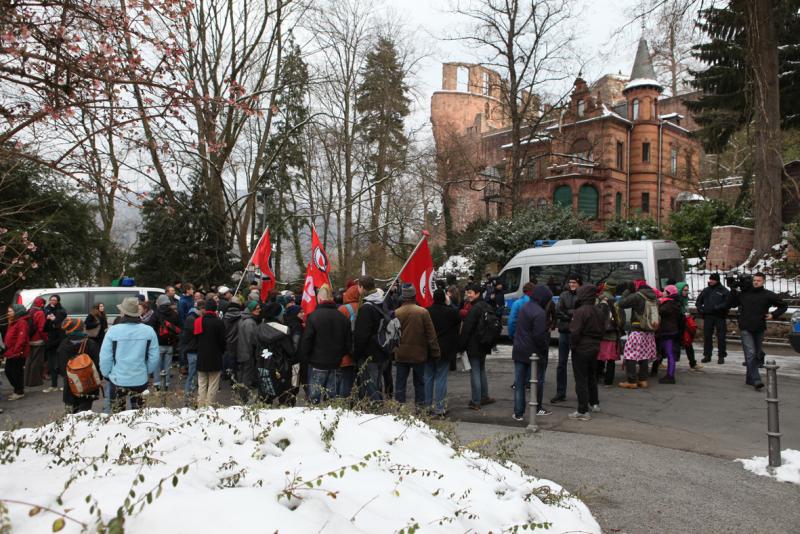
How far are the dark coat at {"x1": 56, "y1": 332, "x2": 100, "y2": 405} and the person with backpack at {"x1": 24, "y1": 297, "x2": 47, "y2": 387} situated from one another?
13.5 feet

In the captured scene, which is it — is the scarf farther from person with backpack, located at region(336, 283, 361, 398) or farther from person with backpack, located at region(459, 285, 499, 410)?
person with backpack, located at region(459, 285, 499, 410)

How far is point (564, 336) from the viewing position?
982cm

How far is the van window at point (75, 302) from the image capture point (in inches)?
568

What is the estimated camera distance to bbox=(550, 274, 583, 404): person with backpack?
9469 millimetres

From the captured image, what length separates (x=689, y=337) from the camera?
1121 cm

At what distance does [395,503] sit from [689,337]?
9.46 metres

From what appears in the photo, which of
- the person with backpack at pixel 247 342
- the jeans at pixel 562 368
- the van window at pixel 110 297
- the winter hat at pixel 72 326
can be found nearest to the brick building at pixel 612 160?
the van window at pixel 110 297

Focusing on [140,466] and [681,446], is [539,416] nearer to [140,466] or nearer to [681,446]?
[681,446]

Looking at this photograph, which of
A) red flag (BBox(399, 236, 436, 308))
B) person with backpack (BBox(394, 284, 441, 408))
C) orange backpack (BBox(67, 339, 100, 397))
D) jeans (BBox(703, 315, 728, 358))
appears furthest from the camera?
jeans (BBox(703, 315, 728, 358))

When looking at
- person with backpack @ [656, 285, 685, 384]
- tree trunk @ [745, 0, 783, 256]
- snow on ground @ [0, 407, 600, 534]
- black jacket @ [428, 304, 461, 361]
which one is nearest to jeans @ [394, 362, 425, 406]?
black jacket @ [428, 304, 461, 361]

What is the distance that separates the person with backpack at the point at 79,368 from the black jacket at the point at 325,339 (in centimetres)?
255

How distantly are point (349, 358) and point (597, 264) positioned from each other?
32.2 feet

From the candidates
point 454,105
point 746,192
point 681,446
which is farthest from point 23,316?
point 454,105

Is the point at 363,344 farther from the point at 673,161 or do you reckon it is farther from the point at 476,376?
the point at 673,161
